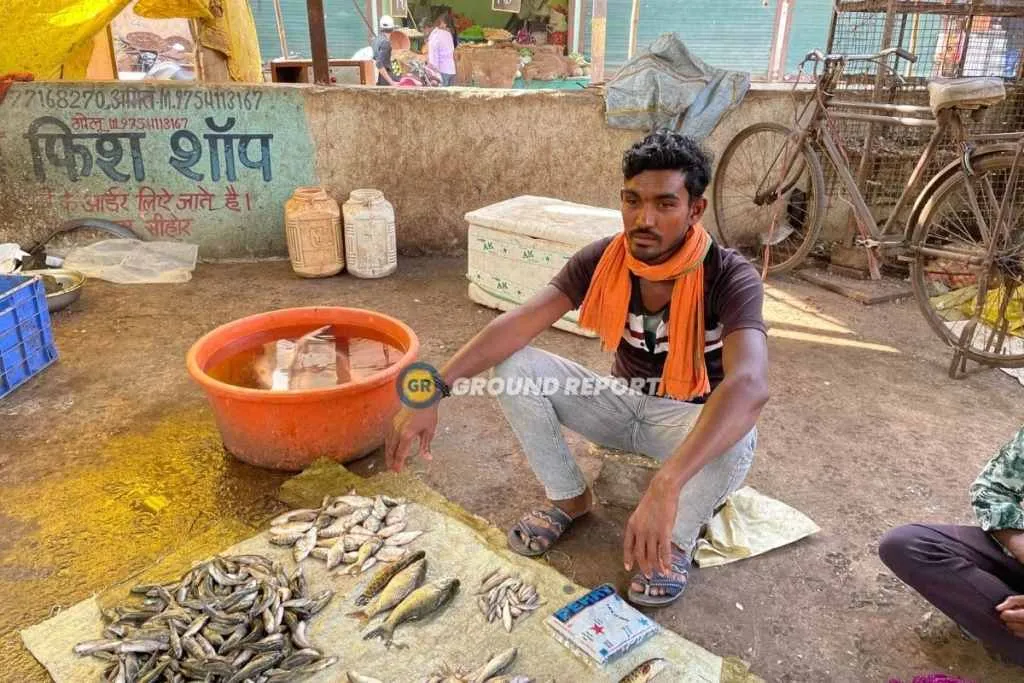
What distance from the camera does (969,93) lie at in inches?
154

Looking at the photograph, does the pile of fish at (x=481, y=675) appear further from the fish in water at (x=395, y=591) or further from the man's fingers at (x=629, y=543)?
the man's fingers at (x=629, y=543)

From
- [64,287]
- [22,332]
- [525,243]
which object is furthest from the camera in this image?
[64,287]

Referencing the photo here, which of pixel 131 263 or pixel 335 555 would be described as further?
pixel 131 263

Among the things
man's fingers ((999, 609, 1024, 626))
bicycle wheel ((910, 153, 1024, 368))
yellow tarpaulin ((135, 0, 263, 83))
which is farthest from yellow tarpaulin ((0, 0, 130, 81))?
man's fingers ((999, 609, 1024, 626))

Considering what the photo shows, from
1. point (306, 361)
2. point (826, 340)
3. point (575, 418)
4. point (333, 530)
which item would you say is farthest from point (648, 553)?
point (826, 340)

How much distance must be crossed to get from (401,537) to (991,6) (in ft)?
18.8

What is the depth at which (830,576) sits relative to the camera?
248cm

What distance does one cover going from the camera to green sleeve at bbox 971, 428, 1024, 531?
198 cm

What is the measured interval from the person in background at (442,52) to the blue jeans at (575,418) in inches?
405

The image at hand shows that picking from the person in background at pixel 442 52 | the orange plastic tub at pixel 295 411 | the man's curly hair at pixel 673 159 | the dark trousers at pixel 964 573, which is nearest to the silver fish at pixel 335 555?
the orange plastic tub at pixel 295 411

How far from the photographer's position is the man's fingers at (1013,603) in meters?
1.90

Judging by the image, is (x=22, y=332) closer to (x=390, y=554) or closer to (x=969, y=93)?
(x=390, y=554)

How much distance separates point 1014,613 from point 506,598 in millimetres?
1401

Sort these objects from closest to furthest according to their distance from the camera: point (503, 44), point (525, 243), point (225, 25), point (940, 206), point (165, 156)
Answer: point (940, 206)
point (525, 243)
point (165, 156)
point (225, 25)
point (503, 44)
